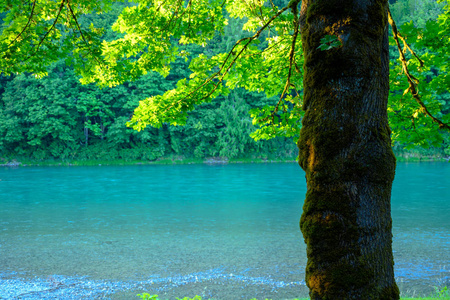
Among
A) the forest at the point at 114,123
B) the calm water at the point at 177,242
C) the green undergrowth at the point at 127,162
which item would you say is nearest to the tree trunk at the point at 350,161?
the calm water at the point at 177,242

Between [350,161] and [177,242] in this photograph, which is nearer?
[350,161]

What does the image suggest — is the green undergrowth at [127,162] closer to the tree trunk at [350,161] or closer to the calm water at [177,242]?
the calm water at [177,242]

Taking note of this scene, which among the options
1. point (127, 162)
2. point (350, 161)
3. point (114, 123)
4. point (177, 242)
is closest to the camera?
point (350, 161)

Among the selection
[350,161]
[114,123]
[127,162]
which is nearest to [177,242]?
[350,161]

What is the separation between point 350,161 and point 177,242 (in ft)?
33.9

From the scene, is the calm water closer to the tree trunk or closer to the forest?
the tree trunk

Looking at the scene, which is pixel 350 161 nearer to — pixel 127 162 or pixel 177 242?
pixel 177 242

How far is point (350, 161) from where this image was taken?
2.53m

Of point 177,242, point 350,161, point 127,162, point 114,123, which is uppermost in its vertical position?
point 114,123

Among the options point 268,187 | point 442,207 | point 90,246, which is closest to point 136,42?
point 90,246

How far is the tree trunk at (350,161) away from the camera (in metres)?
2.48

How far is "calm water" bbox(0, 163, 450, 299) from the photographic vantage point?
853 centimetres

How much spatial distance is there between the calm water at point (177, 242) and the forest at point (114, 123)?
21.0 meters

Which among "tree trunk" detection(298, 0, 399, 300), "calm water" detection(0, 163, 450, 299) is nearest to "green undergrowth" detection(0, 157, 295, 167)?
"calm water" detection(0, 163, 450, 299)
